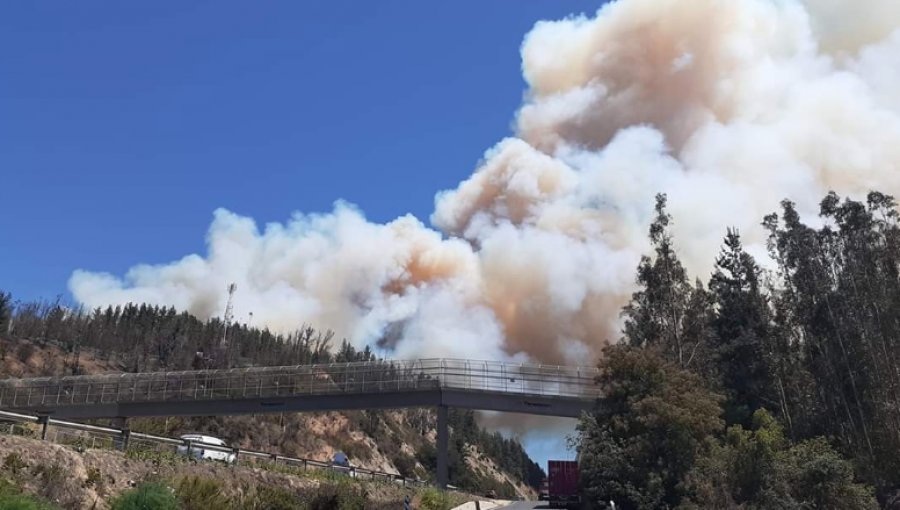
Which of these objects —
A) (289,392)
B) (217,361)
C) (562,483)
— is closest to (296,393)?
(289,392)

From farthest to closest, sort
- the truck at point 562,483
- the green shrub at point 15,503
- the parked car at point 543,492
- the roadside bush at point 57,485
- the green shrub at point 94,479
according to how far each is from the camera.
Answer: the parked car at point 543,492, the truck at point 562,483, the green shrub at point 94,479, the roadside bush at point 57,485, the green shrub at point 15,503

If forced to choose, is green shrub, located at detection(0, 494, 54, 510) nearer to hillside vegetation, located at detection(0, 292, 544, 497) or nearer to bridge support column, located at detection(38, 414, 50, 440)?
bridge support column, located at detection(38, 414, 50, 440)

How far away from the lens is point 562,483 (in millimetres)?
53188

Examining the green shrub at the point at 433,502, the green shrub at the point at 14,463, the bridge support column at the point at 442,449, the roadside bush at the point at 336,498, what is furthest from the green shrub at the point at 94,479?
the bridge support column at the point at 442,449

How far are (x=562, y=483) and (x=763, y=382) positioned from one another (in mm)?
23214

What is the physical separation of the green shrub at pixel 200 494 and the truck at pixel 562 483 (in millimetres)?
32911

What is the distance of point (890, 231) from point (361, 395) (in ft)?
153

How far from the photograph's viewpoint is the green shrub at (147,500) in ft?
66.4

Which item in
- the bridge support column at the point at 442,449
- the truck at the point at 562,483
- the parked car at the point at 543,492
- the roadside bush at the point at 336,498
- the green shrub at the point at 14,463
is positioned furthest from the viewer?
the parked car at the point at 543,492

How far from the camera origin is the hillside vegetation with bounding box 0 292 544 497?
340 ft

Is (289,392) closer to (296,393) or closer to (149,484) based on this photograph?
(296,393)

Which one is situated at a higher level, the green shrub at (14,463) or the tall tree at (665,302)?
the tall tree at (665,302)

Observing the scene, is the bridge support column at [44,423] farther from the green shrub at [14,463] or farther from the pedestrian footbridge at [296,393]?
the pedestrian footbridge at [296,393]

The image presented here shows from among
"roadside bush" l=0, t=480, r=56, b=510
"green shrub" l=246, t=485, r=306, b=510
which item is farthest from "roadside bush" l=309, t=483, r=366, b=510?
"roadside bush" l=0, t=480, r=56, b=510
